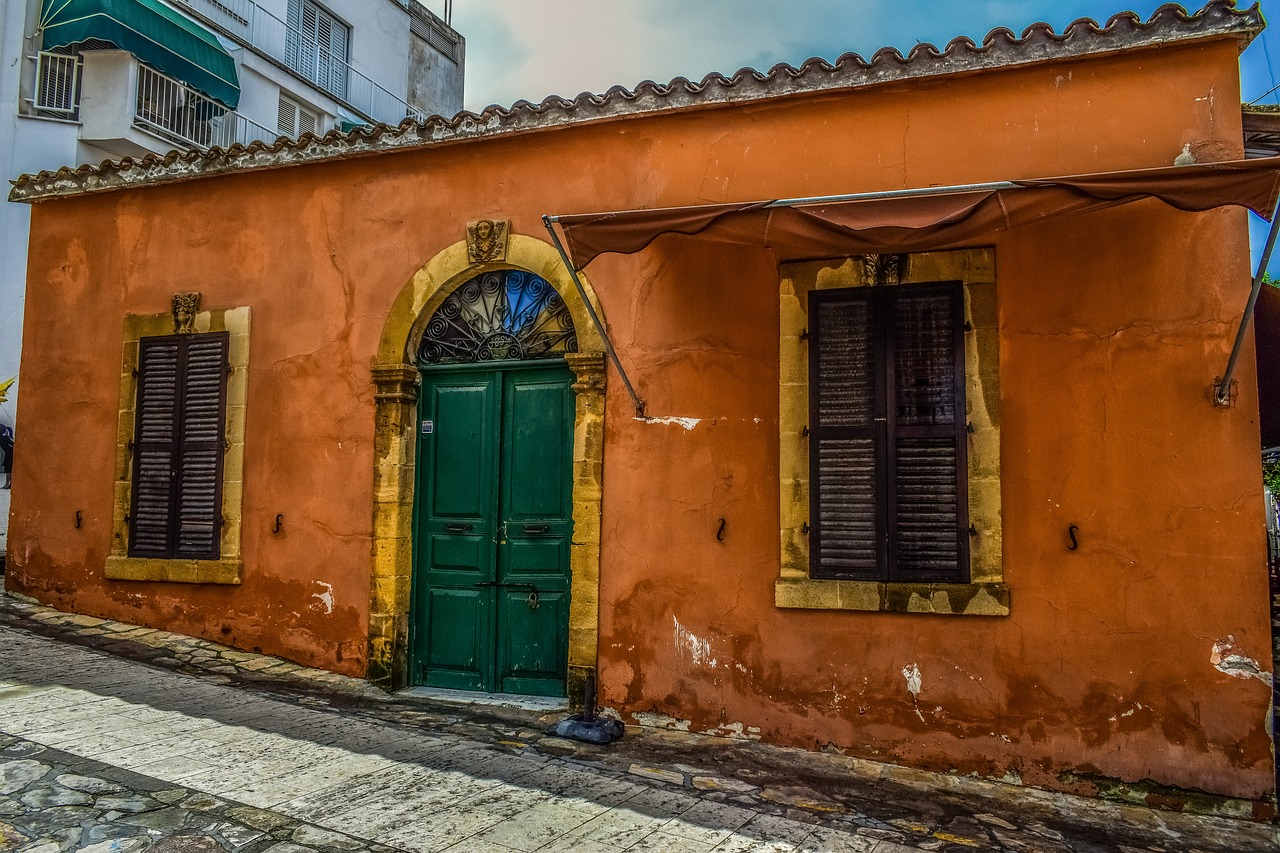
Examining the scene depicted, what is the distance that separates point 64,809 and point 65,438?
15.6 feet

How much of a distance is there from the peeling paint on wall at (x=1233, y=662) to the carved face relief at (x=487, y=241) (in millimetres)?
4809

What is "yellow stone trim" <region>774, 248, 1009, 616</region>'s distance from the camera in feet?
16.2

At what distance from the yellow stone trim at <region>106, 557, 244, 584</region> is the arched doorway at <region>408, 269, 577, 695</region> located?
1.59 meters

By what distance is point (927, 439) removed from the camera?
5090 mm

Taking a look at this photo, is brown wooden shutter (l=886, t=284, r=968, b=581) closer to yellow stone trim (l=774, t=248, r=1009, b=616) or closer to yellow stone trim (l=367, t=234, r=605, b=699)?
yellow stone trim (l=774, t=248, r=1009, b=616)

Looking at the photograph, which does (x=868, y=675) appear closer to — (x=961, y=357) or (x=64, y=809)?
(x=961, y=357)

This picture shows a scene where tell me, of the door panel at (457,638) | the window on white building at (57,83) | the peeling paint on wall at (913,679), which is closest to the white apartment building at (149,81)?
the window on white building at (57,83)

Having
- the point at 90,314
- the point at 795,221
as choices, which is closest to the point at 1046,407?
the point at 795,221

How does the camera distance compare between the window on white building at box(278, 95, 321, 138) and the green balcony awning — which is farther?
the window on white building at box(278, 95, 321, 138)

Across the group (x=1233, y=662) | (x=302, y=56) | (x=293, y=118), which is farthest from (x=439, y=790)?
(x=302, y=56)

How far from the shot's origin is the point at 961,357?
5.05 m

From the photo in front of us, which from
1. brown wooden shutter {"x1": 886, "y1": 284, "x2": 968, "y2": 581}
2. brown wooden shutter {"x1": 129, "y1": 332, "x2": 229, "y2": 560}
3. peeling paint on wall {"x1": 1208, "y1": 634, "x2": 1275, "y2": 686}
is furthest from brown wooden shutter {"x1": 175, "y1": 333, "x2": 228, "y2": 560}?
peeling paint on wall {"x1": 1208, "y1": 634, "x2": 1275, "y2": 686}

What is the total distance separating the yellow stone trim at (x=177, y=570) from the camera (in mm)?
6801

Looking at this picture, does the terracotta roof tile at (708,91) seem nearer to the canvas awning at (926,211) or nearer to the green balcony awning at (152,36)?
the canvas awning at (926,211)
